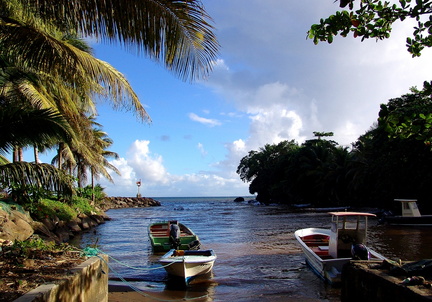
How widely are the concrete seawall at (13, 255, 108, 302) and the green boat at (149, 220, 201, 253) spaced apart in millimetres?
6679

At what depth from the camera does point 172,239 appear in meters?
13.8

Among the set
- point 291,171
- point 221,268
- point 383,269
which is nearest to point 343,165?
point 291,171

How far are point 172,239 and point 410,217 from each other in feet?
61.8

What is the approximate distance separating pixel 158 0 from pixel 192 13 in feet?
1.71

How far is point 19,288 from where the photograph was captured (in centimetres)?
449

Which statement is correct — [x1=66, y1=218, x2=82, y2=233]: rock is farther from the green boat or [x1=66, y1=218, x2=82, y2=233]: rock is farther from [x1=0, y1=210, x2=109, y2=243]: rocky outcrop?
the green boat

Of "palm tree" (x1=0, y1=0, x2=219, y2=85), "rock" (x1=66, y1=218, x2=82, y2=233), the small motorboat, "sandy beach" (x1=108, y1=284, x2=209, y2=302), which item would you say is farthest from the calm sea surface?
"palm tree" (x1=0, y1=0, x2=219, y2=85)

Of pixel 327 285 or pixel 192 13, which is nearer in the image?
pixel 192 13

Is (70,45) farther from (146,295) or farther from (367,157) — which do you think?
(367,157)

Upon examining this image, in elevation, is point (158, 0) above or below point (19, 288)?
above

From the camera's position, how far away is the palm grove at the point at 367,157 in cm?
382

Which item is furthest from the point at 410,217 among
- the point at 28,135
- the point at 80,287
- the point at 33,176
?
the point at 28,135

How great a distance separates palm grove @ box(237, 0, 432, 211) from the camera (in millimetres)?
3822

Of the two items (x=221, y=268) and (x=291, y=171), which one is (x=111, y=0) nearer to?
(x=221, y=268)
